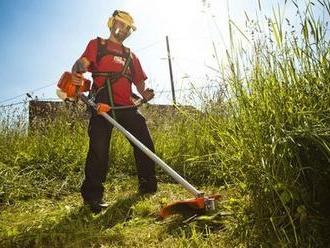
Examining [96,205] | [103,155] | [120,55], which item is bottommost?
[96,205]

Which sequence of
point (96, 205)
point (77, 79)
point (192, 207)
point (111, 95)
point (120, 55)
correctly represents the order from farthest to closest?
point (120, 55) < point (111, 95) < point (77, 79) < point (96, 205) < point (192, 207)

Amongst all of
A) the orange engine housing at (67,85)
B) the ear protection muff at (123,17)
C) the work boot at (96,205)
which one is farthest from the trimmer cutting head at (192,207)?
the ear protection muff at (123,17)

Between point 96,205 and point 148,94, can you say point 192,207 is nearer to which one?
point 96,205

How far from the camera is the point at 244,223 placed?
2373 mm

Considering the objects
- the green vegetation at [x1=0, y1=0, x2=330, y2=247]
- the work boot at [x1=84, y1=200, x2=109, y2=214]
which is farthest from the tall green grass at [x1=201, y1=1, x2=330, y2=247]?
the work boot at [x1=84, y1=200, x2=109, y2=214]

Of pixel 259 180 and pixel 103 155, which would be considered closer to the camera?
pixel 259 180

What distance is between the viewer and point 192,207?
3.14 meters

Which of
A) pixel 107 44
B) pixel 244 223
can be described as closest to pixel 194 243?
pixel 244 223

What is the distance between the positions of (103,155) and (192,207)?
1.43m

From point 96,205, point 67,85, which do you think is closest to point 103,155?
point 96,205

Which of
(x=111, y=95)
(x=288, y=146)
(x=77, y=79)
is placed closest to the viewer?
(x=288, y=146)

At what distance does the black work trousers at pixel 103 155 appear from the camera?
422cm

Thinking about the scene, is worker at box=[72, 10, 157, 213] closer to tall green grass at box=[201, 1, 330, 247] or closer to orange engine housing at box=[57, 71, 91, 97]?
orange engine housing at box=[57, 71, 91, 97]

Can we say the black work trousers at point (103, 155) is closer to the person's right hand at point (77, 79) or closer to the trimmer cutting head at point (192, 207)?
the person's right hand at point (77, 79)
